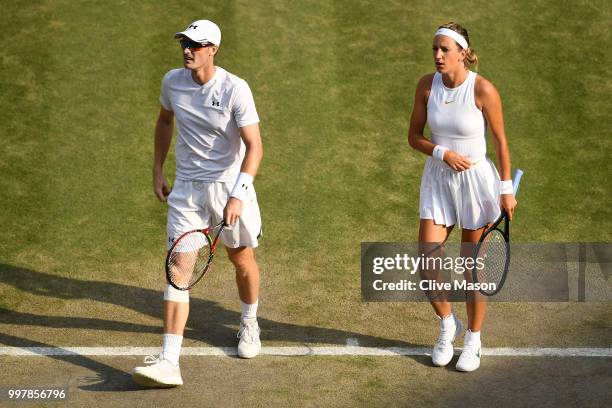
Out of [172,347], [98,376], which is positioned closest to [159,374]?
[172,347]

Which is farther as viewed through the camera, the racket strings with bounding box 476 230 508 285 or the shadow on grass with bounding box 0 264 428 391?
the shadow on grass with bounding box 0 264 428 391

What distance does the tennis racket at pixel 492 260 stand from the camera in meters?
8.28

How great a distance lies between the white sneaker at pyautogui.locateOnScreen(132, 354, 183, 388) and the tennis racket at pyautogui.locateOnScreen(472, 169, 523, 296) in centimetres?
229

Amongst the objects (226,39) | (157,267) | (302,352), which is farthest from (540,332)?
(226,39)

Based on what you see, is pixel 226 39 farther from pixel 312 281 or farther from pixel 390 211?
pixel 312 281

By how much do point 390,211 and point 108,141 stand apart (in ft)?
9.97

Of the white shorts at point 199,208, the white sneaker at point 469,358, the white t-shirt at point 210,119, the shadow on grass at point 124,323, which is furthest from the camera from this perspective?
the shadow on grass at point 124,323

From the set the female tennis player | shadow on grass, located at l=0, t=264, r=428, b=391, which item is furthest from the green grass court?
the female tennis player

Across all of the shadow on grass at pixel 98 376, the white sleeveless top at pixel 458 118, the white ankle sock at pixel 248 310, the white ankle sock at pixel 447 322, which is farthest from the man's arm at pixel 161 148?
the white ankle sock at pixel 447 322

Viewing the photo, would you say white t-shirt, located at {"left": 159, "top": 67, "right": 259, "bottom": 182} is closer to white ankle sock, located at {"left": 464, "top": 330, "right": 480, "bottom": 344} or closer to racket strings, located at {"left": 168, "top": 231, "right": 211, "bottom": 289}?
racket strings, located at {"left": 168, "top": 231, "right": 211, "bottom": 289}

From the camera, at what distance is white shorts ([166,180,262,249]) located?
8.23 m

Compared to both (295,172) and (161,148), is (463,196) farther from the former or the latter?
(295,172)

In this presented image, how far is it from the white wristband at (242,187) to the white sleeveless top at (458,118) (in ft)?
4.66

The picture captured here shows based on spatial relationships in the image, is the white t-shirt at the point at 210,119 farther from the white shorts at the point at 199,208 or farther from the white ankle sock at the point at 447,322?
the white ankle sock at the point at 447,322
